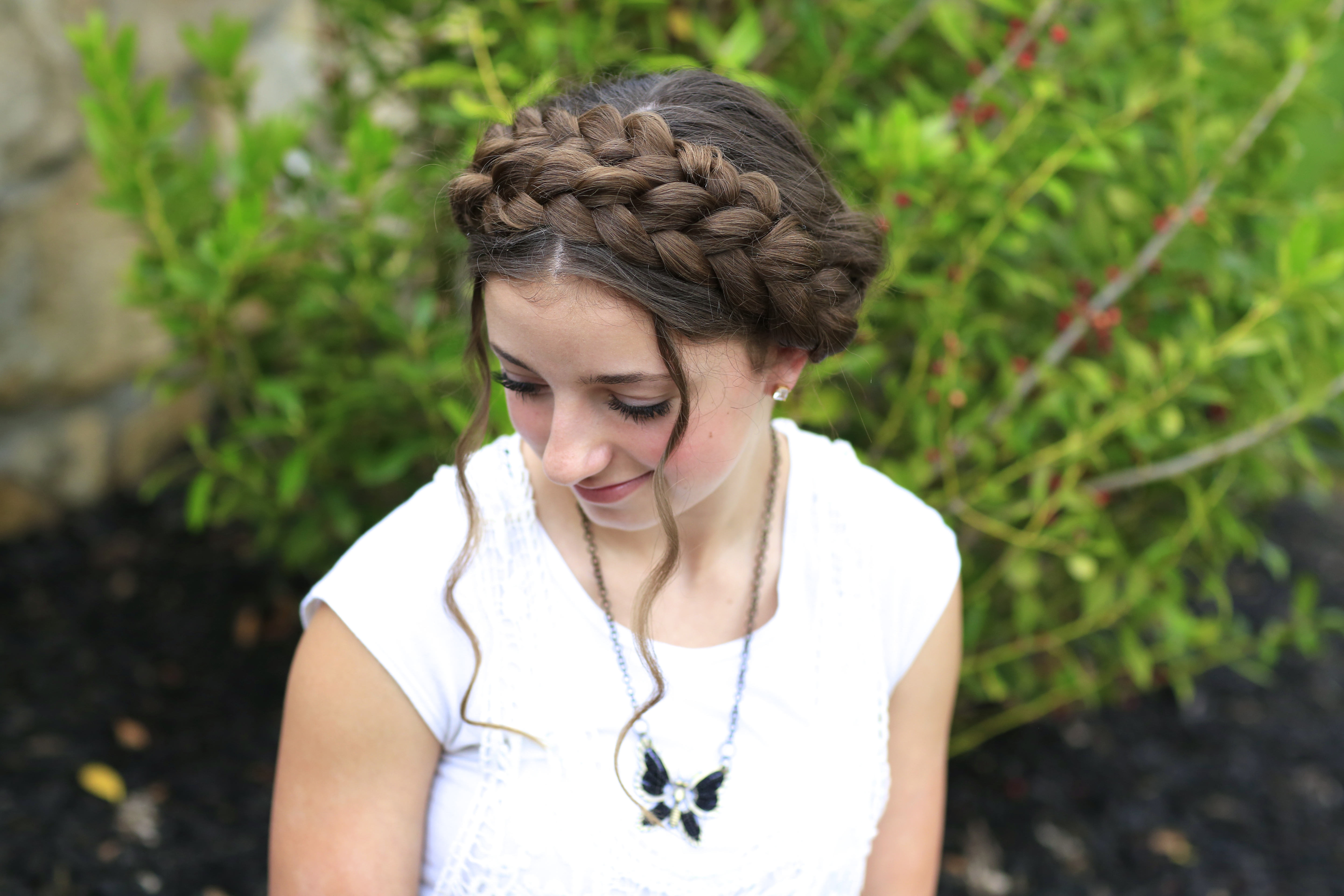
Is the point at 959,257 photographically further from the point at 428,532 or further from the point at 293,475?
the point at 293,475

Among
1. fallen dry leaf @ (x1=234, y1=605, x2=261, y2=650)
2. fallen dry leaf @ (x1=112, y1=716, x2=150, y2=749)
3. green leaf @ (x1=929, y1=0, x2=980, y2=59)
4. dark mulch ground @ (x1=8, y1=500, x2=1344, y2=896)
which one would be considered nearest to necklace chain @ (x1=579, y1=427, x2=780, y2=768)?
green leaf @ (x1=929, y1=0, x2=980, y2=59)

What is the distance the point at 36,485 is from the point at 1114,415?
2793 millimetres

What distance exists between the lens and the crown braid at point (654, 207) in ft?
3.47

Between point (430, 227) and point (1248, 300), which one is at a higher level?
point (1248, 300)

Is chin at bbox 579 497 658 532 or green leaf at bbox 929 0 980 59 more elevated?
green leaf at bbox 929 0 980 59

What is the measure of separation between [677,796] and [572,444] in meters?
0.52

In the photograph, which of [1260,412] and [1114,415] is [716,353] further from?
[1260,412]

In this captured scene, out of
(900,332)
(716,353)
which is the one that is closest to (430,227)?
(900,332)

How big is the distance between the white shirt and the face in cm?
19

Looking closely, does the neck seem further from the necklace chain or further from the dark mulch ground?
the dark mulch ground

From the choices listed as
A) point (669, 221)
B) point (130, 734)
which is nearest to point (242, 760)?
point (130, 734)

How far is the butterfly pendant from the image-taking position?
131 cm

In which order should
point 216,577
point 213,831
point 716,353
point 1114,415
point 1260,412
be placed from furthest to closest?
point 216,577
point 213,831
point 1260,412
point 1114,415
point 716,353

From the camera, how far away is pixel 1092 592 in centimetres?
205
